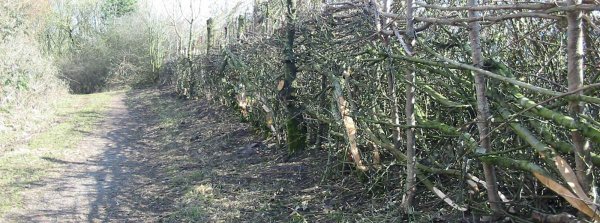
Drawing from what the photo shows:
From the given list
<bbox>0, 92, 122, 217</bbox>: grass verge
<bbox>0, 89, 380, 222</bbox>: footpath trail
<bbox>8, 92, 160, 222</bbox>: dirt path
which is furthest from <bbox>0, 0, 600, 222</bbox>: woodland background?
<bbox>8, 92, 160, 222</bbox>: dirt path

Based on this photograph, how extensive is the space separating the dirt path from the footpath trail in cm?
1

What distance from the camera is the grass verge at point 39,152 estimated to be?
7501mm

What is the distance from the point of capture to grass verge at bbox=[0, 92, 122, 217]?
24.6 feet

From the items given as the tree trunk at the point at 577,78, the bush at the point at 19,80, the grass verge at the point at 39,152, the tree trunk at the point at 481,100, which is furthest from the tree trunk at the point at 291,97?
the bush at the point at 19,80

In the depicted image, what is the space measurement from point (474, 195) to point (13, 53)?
45.5 ft

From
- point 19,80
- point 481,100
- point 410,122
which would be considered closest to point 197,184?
point 410,122

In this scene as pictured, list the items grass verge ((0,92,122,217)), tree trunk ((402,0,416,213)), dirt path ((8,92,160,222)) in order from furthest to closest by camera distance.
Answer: grass verge ((0,92,122,217)), dirt path ((8,92,160,222)), tree trunk ((402,0,416,213))

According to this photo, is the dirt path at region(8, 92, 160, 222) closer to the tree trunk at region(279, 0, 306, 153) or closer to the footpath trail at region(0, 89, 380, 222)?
the footpath trail at region(0, 89, 380, 222)

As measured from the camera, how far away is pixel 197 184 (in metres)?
7.28

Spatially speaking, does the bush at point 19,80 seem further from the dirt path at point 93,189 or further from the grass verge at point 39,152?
the dirt path at point 93,189

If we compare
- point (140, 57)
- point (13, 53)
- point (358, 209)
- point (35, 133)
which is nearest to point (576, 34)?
point (358, 209)

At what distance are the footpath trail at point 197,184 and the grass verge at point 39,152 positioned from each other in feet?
0.61

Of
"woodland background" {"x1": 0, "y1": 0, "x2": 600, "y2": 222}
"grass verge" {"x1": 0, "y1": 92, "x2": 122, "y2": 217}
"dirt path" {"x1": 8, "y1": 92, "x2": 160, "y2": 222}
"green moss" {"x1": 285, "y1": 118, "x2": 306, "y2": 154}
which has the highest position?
"woodland background" {"x1": 0, "y1": 0, "x2": 600, "y2": 222}

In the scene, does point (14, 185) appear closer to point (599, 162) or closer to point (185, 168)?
point (185, 168)
